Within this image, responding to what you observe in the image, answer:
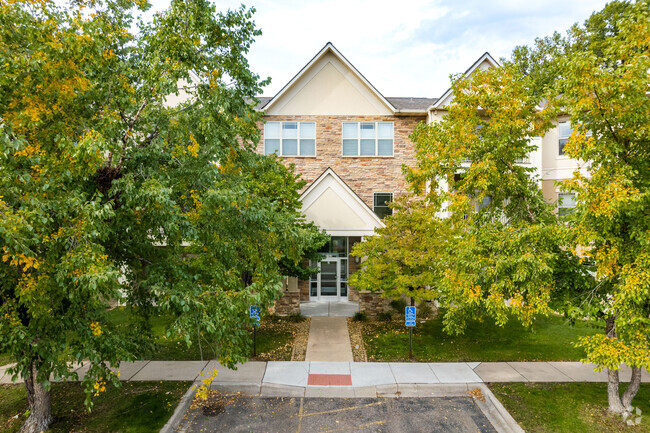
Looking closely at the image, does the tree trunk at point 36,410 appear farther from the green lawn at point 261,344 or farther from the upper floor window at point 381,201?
the upper floor window at point 381,201

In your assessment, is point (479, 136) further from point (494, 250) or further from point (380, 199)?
point (380, 199)

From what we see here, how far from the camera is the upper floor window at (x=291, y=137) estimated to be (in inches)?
731

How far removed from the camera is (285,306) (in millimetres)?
15820

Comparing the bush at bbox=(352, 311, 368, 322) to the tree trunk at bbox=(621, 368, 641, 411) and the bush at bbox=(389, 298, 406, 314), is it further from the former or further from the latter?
the tree trunk at bbox=(621, 368, 641, 411)

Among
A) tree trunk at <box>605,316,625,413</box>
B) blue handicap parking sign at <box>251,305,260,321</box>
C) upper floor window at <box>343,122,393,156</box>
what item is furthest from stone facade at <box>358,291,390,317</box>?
tree trunk at <box>605,316,625,413</box>

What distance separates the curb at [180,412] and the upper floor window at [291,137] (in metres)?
12.0

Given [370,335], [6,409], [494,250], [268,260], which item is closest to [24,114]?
[268,260]

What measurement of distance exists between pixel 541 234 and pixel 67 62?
9.12 meters

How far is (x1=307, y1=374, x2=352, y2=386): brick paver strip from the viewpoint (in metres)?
9.64

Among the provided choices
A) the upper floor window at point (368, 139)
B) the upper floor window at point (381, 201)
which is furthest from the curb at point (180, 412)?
the upper floor window at point (368, 139)

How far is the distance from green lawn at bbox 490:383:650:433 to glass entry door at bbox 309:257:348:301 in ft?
32.1

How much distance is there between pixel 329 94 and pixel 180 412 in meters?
14.8

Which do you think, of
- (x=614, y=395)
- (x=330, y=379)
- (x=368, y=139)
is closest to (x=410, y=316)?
(x=330, y=379)

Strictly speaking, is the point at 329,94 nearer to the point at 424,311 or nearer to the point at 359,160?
the point at 359,160
